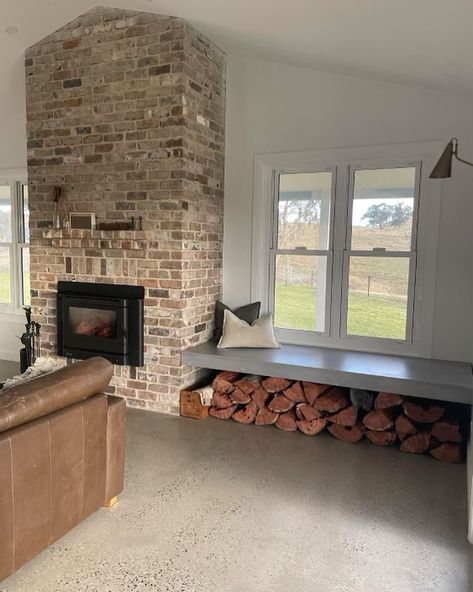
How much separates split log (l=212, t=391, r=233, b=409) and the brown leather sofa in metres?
1.45

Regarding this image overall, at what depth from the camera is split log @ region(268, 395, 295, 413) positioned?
3.71 m

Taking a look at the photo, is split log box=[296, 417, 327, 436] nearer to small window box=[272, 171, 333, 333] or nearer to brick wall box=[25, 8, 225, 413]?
small window box=[272, 171, 333, 333]

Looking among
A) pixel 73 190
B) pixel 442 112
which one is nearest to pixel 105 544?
pixel 73 190

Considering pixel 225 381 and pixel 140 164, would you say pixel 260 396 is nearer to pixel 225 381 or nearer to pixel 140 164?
pixel 225 381

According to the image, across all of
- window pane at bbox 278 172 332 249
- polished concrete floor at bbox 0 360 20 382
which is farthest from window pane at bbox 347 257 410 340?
polished concrete floor at bbox 0 360 20 382

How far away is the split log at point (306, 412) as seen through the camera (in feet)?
11.9

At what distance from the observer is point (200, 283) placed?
4086 mm

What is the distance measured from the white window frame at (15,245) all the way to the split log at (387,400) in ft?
13.6

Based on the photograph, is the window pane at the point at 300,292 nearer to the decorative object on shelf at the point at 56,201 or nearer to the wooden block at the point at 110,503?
the decorative object on shelf at the point at 56,201

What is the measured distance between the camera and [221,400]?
154 inches

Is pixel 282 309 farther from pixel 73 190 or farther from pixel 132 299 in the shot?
pixel 73 190

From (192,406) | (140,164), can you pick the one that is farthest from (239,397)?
(140,164)

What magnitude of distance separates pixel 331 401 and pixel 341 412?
0.11m

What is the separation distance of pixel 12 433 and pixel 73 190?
2737 mm
